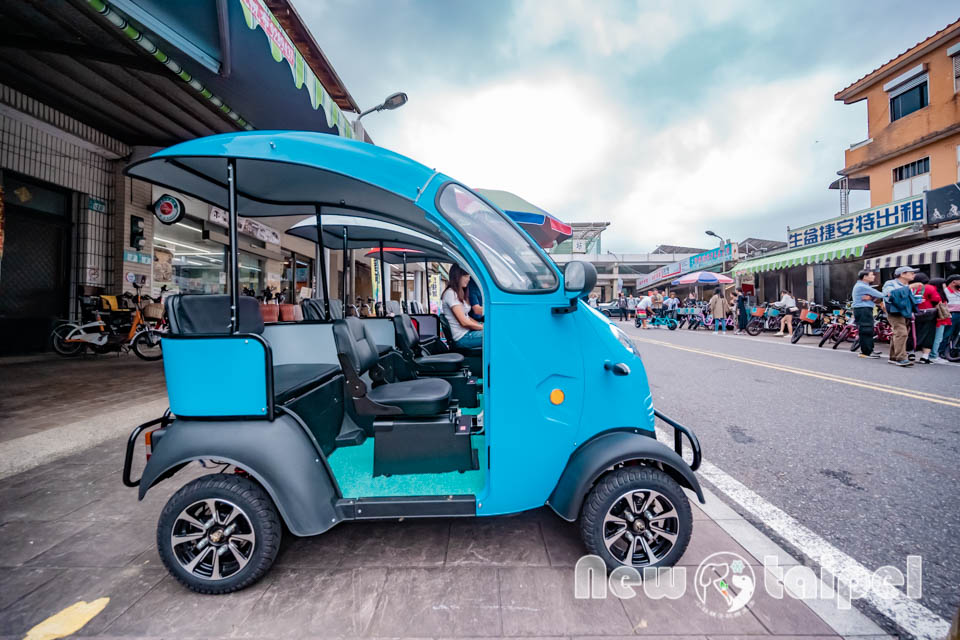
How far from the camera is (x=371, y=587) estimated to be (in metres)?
1.91

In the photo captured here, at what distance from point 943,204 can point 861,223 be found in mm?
2998

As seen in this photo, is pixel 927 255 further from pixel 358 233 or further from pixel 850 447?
pixel 358 233

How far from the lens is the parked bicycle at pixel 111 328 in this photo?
27.1 feet

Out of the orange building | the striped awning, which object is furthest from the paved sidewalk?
the orange building

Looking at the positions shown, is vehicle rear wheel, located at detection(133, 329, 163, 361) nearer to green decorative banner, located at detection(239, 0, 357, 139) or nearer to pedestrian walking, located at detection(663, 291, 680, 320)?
green decorative banner, located at detection(239, 0, 357, 139)

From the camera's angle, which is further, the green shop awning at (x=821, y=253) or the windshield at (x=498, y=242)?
the green shop awning at (x=821, y=253)

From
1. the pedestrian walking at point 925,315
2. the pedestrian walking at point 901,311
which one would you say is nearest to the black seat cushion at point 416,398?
the pedestrian walking at point 901,311

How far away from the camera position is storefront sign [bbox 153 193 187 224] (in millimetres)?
9586

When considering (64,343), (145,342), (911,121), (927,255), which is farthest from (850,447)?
(911,121)

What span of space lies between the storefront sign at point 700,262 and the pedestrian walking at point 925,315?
1963 centimetres

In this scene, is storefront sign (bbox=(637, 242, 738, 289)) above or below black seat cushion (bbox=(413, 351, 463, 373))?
above

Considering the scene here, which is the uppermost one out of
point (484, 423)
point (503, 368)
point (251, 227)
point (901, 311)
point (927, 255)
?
point (251, 227)

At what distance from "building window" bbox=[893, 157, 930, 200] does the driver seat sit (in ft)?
74.7

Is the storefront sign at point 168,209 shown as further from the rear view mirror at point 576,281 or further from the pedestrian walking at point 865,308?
the pedestrian walking at point 865,308
